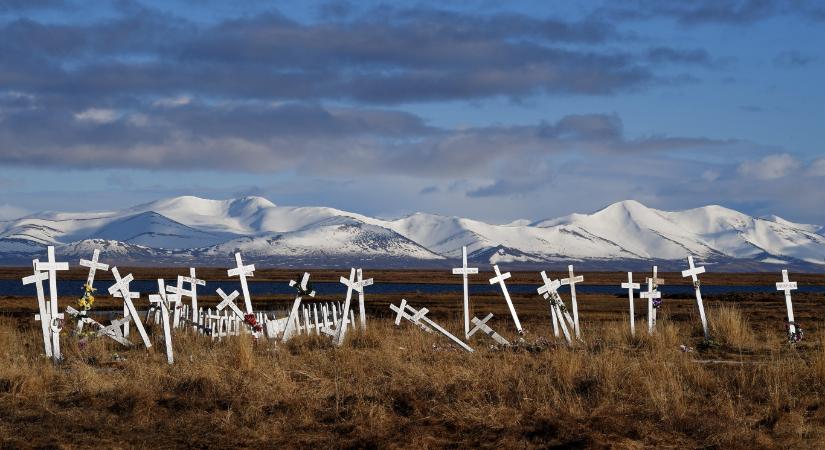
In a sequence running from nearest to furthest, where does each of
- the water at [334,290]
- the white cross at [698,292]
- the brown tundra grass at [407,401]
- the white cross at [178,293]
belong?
the brown tundra grass at [407,401] → the white cross at [178,293] → the white cross at [698,292] → the water at [334,290]

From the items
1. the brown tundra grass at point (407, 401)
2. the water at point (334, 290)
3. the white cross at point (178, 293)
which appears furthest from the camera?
the water at point (334, 290)

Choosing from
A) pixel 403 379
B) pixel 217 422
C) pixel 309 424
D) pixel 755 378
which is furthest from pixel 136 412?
pixel 755 378

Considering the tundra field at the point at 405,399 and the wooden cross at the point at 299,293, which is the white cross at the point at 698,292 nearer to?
the tundra field at the point at 405,399

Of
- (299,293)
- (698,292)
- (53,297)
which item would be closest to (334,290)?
(698,292)

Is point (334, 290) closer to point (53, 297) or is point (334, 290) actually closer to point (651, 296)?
point (651, 296)

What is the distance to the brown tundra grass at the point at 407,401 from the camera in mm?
12664

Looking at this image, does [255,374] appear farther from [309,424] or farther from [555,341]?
[555,341]

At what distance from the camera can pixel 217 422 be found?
1343 cm

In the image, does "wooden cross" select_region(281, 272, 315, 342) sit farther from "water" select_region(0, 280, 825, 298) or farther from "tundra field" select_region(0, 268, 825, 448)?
"water" select_region(0, 280, 825, 298)

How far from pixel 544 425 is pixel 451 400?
1839 millimetres

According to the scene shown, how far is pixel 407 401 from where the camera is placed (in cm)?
1435

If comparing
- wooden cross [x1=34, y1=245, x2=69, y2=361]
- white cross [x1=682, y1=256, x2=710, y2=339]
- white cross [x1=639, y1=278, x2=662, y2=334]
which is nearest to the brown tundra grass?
wooden cross [x1=34, y1=245, x2=69, y2=361]

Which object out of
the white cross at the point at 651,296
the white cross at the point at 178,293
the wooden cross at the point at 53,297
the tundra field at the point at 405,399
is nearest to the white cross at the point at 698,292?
the white cross at the point at 651,296

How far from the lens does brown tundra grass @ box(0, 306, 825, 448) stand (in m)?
12.7
